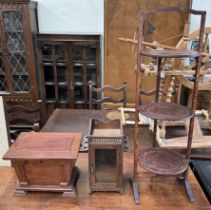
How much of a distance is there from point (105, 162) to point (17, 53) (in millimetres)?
2338

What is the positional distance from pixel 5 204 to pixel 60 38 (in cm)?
230

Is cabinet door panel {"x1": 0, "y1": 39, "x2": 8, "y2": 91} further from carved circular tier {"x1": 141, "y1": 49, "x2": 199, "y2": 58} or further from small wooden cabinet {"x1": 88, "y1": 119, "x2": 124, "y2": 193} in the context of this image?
carved circular tier {"x1": 141, "y1": 49, "x2": 199, "y2": 58}

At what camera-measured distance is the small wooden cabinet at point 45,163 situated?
4.19 feet

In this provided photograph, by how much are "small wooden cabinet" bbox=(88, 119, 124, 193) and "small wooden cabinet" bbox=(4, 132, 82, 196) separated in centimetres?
11

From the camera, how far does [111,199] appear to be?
1339 millimetres

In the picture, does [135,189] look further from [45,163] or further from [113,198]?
[45,163]

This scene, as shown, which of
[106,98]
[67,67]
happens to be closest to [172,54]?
[106,98]

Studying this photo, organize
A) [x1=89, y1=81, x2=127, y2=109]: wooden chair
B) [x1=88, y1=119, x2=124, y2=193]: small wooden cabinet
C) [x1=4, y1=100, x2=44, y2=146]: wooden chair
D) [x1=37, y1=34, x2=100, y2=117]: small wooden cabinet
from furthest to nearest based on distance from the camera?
[x1=37, y1=34, x2=100, y2=117]: small wooden cabinet → [x1=89, y1=81, x2=127, y2=109]: wooden chair → [x1=4, y1=100, x2=44, y2=146]: wooden chair → [x1=88, y1=119, x2=124, y2=193]: small wooden cabinet

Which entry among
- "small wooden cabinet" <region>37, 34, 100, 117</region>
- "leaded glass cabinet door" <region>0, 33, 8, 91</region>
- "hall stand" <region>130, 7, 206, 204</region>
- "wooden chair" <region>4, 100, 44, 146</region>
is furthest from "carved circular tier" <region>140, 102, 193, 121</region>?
"leaded glass cabinet door" <region>0, 33, 8, 91</region>

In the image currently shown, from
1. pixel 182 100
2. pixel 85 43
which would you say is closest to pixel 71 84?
pixel 85 43

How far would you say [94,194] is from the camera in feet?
4.52

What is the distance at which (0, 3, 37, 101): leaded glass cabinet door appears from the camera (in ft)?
9.62

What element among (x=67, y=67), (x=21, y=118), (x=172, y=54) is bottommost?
(x=21, y=118)

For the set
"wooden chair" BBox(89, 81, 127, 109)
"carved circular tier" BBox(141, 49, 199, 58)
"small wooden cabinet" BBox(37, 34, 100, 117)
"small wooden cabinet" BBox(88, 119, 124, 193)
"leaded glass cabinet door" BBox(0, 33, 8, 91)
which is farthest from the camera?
"leaded glass cabinet door" BBox(0, 33, 8, 91)
